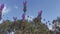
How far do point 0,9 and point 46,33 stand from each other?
7608mm

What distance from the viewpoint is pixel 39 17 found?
7.94 meters

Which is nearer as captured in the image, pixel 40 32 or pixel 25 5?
pixel 25 5

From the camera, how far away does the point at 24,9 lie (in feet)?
26.0

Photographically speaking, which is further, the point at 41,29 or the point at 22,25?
the point at 41,29

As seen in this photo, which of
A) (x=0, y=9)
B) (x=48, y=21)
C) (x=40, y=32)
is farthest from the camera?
(x=40, y=32)

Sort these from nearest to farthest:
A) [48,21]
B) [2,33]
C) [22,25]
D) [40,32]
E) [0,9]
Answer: [0,9]
[22,25]
[48,21]
[40,32]
[2,33]

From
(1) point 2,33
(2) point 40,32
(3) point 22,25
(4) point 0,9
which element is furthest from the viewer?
(1) point 2,33

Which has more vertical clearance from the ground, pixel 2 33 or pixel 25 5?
pixel 25 5

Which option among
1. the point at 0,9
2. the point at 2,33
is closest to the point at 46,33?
the point at 2,33

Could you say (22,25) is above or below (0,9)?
below

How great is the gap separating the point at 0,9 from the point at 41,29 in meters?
6.97

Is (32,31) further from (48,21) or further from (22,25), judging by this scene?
(22,25)

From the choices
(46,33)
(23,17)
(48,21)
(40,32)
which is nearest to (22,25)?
(23,17)

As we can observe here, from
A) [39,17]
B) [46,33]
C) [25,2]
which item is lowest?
[46,33]
